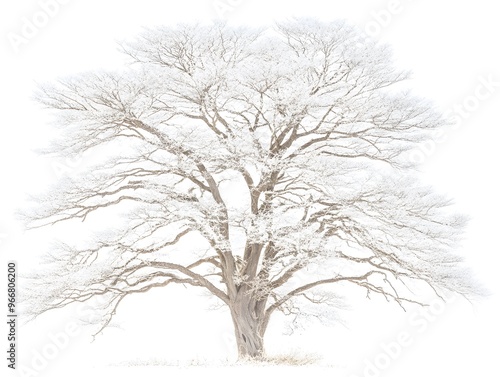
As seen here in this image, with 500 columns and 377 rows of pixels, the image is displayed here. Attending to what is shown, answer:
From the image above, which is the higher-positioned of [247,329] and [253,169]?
[253,169]

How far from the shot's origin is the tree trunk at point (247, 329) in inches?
370

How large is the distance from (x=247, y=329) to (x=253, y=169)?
194 centimetres

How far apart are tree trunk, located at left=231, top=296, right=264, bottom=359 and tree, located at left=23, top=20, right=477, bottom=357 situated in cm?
2

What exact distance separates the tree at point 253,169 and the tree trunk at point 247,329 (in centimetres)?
2

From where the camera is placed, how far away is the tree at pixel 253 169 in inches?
346

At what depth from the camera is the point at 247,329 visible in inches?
372

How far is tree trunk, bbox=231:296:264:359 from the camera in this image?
9.40 meters

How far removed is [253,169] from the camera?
9.05 meters

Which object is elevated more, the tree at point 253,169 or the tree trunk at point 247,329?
the tree at point 253,169

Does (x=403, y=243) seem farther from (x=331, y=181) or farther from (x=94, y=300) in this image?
(x=94, y=300)

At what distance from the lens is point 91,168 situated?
9.39 m

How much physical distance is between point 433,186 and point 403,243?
747 millimetres

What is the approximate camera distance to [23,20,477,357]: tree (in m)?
8.79

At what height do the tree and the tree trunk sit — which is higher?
the tree
